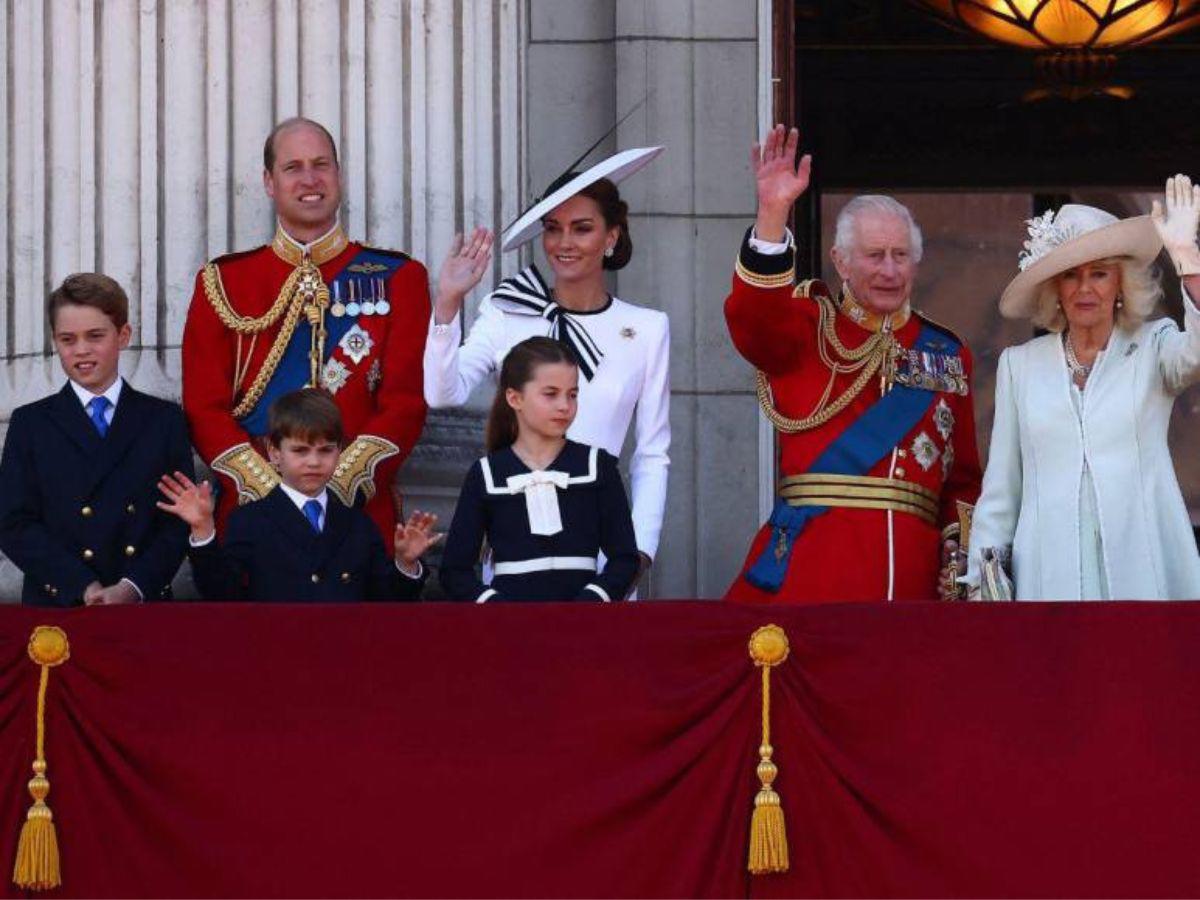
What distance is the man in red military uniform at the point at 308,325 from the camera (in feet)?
26.9

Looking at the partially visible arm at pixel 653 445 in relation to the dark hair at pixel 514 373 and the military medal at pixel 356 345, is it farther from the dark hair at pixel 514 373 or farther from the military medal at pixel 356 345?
the military medal at pixel 356 345

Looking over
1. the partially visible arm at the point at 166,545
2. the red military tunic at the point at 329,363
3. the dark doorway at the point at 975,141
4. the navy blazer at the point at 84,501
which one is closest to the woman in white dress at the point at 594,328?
the red military tunic at the point at 329,363

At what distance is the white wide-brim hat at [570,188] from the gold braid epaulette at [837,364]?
19.7 inches

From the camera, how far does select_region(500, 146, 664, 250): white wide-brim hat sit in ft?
26.8

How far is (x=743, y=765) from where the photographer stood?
7082 millimetres

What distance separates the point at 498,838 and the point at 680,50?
305cm

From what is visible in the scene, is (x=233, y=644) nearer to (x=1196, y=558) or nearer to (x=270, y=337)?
(x=270, y=337)

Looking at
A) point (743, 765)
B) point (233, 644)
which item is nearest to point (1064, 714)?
point (743, 765)


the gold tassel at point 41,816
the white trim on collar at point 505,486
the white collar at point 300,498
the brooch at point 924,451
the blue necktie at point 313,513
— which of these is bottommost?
the gold tassel at point 41,816

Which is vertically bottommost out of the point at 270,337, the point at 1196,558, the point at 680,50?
the point at 1196,558

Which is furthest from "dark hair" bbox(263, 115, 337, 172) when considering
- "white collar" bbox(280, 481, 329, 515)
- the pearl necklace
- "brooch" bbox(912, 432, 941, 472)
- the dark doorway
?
the dark doorway

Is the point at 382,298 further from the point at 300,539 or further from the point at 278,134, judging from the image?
the point at 300,539

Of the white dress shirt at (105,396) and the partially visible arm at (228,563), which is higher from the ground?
the white dress shirt at (105,396)

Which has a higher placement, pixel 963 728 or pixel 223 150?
pixel 223 150
